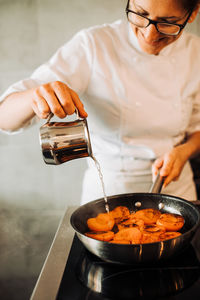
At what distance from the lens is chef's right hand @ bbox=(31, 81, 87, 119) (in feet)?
2.98

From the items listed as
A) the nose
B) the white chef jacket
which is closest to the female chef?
the white chef jacket

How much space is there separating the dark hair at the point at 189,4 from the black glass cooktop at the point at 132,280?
839 millimetres

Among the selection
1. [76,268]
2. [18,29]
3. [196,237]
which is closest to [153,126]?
[196,237]

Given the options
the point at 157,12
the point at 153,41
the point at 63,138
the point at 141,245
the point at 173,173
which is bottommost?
the point at 173,173

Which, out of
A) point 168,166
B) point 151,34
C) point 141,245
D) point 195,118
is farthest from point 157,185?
point 195,118

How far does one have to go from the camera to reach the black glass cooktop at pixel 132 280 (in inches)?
28.8

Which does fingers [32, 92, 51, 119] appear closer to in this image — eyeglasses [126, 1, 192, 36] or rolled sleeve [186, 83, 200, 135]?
eyeglasses [126, 1, 192, 36]

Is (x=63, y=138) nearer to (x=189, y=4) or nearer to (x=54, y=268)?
(x=54, y=268)

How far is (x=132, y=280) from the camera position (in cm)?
78

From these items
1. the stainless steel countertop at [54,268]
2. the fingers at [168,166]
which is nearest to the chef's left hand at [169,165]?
the fingers at [168,166]

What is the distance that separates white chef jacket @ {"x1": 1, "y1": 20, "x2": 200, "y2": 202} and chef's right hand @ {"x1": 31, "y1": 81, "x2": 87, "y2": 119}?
521 mm

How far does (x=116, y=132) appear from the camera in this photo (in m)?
1.58

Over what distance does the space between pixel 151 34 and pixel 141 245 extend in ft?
2.60

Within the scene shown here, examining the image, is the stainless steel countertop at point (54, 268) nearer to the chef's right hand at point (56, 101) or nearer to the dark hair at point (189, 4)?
the chef's right hand at point (56, 101)
